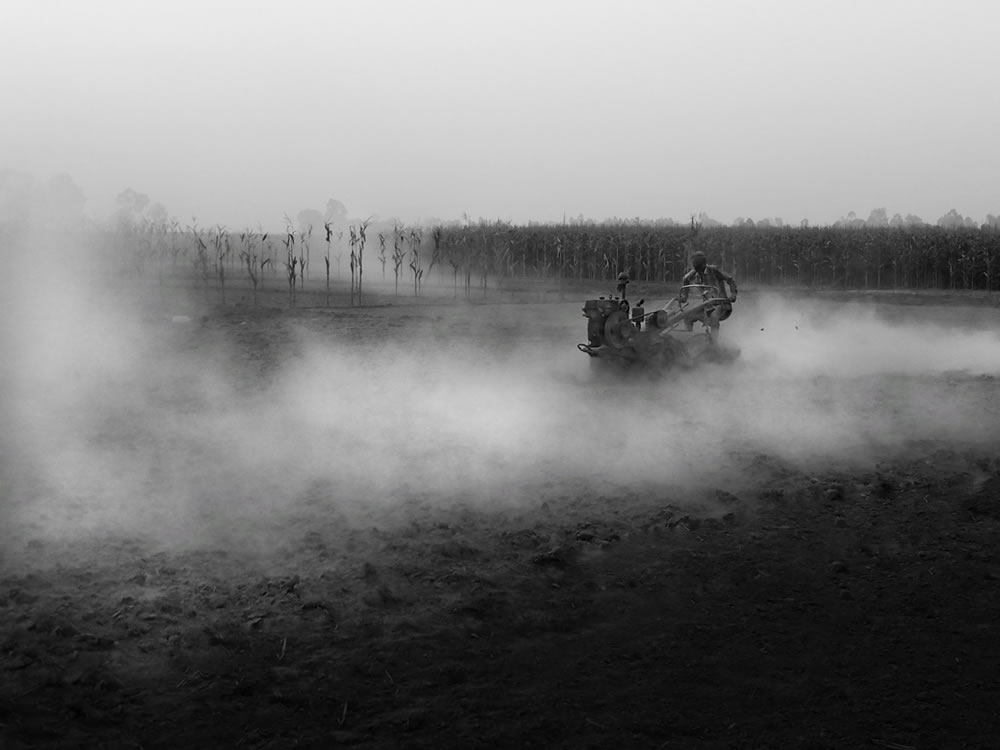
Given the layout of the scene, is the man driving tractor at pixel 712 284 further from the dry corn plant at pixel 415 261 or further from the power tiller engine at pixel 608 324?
the dry corn plant at pixel 415 261

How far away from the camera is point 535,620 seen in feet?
22.0

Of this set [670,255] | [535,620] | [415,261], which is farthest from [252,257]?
[535,620]

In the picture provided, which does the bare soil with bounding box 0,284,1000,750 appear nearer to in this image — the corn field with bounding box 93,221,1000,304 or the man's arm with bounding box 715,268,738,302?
the man's arm with bounding box 715,268,738,302

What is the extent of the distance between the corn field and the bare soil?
26410mm

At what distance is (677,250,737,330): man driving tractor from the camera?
15742mm

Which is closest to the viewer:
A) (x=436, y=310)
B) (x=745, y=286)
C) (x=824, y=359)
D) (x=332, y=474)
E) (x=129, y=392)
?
(x=332, y=474)

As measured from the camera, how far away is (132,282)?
3158cm

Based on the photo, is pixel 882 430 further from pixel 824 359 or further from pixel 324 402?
pixel 324 402

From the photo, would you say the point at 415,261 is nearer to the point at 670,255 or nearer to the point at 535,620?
the point at 670,255

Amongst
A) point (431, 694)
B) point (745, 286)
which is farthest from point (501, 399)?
point (745, 286)

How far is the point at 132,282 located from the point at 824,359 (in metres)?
22.0

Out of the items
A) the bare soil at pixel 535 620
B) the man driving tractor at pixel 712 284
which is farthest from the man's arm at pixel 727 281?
the bare soil at pixel 535 620

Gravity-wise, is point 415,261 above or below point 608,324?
above

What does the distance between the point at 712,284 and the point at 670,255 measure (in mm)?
27045
